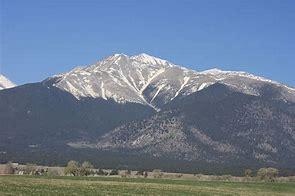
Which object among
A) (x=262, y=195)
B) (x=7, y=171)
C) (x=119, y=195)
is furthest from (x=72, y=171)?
(x=119, y=195)

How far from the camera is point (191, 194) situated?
258 feet

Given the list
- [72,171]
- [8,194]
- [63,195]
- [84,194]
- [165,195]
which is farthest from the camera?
[72,171]

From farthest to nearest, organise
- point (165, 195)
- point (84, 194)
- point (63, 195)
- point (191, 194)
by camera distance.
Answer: point (191, 194)
point (165, 195)
point (84, 194)
point (63, 195)

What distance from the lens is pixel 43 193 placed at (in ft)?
199

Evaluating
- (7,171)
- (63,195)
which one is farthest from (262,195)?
(7,171)

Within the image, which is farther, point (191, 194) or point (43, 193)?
point (191, 194)

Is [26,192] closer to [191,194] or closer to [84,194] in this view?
[84,194]

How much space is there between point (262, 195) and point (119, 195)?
28.8 m

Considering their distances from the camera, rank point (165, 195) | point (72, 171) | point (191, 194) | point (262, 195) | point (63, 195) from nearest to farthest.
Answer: point (63, 195), point (165, 195), point (191, 194), point (262, 195), point (72, 171)

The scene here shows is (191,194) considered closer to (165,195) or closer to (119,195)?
(165,195)

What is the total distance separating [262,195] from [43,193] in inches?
1535

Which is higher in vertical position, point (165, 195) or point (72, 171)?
point (72, 171)

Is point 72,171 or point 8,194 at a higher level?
point 72,171

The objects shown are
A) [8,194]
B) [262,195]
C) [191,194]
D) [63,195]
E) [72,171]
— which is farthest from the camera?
[72,171]
